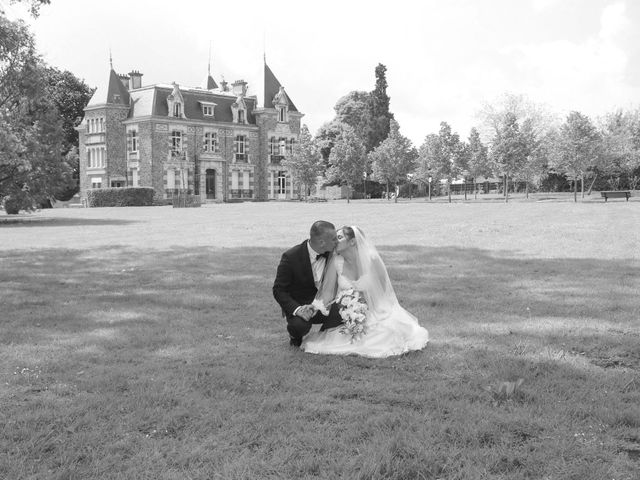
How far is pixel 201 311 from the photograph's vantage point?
8.36 metres

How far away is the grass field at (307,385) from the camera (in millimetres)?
3846

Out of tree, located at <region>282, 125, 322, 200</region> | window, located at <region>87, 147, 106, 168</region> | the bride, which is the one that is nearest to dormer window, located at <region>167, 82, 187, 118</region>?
window, located at <region>87, 147, 106, 168</region>

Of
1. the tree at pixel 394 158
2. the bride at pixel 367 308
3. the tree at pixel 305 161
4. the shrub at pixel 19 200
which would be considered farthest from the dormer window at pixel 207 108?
the bride at pixel 367 308

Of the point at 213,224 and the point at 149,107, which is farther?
the point at 149,107

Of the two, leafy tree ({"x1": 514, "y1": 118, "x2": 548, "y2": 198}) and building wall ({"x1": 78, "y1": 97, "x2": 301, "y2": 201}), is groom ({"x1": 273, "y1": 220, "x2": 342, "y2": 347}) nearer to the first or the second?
leafy tree ({"x1": 514, "y1": 118, "x2": 548, "y2": 198})

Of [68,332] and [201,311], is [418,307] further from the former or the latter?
[68,332]

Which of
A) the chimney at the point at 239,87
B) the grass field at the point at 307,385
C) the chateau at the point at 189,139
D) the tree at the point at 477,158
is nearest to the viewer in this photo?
the grass field at the point at 307,385

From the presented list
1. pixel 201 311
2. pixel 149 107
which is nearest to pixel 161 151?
pixel 149 107

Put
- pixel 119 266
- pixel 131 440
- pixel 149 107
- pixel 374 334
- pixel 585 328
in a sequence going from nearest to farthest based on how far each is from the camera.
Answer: pixel 131 440, pixel 374 334, pixel 585 328, pixel 119 266, pixel 149 107

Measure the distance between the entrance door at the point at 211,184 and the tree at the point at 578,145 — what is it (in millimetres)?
33324

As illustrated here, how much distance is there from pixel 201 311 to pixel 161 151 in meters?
51.3

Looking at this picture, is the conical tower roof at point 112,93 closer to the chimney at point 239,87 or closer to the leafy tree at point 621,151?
the chimney at point 239,87

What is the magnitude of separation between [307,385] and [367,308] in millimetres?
1511

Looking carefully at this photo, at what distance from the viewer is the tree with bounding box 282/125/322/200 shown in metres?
59.6
